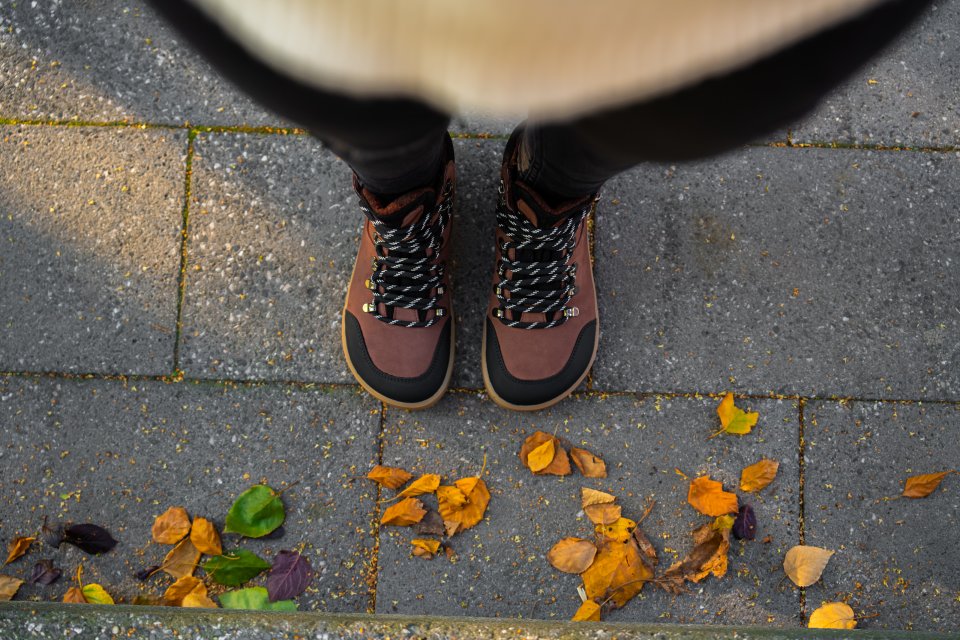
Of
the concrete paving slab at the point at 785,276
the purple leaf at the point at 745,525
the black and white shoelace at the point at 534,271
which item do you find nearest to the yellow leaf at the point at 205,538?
the black and white shoelace at the point at 534,271

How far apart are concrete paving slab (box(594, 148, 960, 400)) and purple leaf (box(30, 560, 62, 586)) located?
1461mm

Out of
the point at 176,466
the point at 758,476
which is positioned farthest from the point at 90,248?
the point at 758,476

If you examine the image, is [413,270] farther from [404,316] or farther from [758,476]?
[758,476]

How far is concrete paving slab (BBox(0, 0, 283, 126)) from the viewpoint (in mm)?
1895

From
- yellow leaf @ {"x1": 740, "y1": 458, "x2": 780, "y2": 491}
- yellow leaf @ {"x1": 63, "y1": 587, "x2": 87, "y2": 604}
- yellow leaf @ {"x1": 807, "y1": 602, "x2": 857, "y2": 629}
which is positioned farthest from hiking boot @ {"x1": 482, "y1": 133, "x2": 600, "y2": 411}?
yellow leaf @ {"x1": 63, "y1": 587, "x2": 87, "y2": 604}

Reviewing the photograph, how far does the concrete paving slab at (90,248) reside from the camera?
1.82 m

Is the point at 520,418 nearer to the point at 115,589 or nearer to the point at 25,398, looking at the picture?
the point at 115,589

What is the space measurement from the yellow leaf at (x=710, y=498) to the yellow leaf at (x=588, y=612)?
1.18 feet

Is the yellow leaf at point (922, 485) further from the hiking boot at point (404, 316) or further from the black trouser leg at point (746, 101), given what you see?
the black trouser leg at point (746, 101)

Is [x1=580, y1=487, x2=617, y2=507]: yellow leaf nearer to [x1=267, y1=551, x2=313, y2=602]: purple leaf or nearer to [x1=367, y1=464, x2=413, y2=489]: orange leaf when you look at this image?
[x1=367, y1=464, x2=413, y2=489]: orange leaf

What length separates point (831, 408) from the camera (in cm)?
182

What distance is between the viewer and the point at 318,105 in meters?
0.69

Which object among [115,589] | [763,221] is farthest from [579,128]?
[115,589]

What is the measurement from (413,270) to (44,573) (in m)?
1.21
